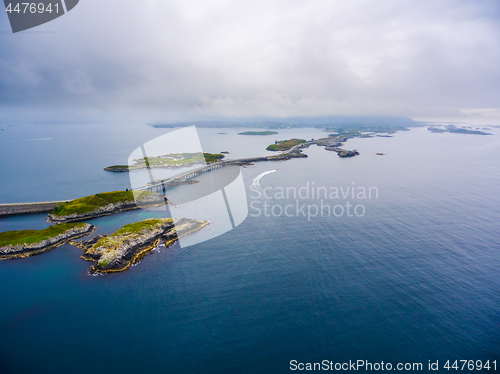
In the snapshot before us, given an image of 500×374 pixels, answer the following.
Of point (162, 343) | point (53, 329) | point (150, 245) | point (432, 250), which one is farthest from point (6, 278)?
point (432, 250)

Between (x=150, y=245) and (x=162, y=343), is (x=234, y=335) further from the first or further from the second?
(x=150, y=245)

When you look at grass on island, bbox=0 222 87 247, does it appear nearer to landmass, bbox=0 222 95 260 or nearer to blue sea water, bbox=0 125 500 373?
landmass, bbox=0 222 95 260

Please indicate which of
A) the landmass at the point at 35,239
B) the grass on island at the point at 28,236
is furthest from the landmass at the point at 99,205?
the grass on island at the point at 28,236

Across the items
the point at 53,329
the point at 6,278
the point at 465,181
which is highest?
the point at 6,278

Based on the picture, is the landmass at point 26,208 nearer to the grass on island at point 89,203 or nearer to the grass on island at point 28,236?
the grass on island at point 89,203

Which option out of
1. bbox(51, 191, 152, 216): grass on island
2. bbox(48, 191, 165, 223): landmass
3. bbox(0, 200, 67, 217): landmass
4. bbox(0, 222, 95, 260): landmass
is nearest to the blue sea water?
bbox(0, 222, 95, 260): landmass

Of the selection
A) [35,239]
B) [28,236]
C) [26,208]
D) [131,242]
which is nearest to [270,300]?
[131,242]

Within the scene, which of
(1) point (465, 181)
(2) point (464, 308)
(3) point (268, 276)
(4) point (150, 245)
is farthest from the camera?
(1) point (465, 181)
